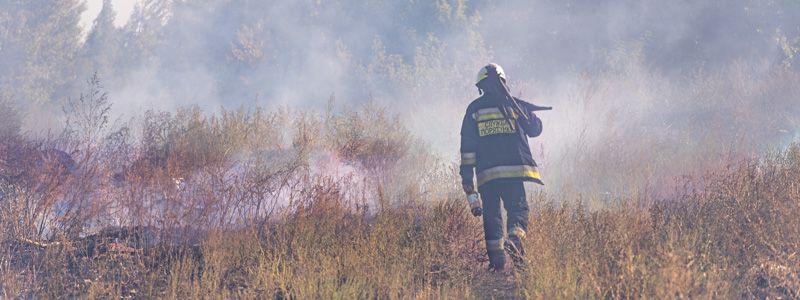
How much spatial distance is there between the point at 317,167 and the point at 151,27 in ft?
102

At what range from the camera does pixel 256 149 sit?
8641 mm

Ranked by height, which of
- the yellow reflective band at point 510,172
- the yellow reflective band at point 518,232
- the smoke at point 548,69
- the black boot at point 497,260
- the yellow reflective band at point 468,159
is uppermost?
the smoke at point 548,69

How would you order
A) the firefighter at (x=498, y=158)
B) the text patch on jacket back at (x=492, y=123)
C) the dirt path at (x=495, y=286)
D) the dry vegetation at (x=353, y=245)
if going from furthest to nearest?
1. the text patch on jacket back at (x=492, y=123)
2. the firefighter at (x=498, y=158)
3. the dirt path at (x=495, y=286)
4. the dry vegetation at (x=353, y=245)

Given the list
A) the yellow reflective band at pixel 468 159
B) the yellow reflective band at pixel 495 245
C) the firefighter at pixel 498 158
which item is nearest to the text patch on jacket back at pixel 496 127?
the firefighter at pixel 498 158

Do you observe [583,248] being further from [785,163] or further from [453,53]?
[453,53]

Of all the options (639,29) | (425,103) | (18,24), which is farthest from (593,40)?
(18,24)

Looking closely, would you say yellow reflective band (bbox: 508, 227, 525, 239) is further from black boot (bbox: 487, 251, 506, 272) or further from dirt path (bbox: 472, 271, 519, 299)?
dirt path (bbox: 472, 271, 519, 299)

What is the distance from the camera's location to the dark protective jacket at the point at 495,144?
5.66 meters

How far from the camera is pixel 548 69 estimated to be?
17.5 meters

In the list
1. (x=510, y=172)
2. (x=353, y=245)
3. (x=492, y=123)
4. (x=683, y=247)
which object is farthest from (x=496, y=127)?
(x=683, y=247)

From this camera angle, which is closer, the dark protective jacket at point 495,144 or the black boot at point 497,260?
the black boot at point 497,260

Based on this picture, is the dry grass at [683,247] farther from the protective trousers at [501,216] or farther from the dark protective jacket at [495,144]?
the dark protective jacket at [495,144]

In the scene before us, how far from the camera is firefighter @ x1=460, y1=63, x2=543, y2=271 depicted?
560 cm

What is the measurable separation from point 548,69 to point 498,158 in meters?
12.2
